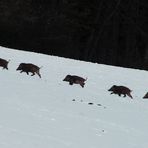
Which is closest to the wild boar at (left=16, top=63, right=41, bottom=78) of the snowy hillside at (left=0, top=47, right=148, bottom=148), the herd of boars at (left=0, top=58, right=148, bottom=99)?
the herd of boars at (left=0, top=58, right=148, bottom=99)

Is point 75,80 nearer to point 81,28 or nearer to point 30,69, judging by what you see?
point 30,69

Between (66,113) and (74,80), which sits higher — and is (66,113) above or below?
below

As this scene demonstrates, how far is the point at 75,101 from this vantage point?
1064 centimetres

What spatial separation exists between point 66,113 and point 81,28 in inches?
1206

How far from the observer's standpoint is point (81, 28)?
39.8m

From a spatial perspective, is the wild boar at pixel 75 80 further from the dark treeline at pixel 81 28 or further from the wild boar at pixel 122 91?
the dark treeline at pixel 81 28

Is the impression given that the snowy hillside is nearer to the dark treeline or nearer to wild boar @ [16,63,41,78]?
wild boar @ [16,63,41,78]

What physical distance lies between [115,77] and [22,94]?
551 cm

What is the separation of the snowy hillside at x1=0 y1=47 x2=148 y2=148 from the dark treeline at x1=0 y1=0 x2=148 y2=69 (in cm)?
2296

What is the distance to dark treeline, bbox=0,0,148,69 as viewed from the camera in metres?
37.9

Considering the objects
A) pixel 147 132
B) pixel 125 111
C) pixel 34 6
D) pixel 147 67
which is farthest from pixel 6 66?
pixel 34 6

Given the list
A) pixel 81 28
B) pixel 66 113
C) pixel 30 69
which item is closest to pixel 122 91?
pixel 30 69

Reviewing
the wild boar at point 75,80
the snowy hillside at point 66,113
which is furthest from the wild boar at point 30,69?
the wild boar at point 75,80

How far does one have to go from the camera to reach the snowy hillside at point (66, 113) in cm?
758
